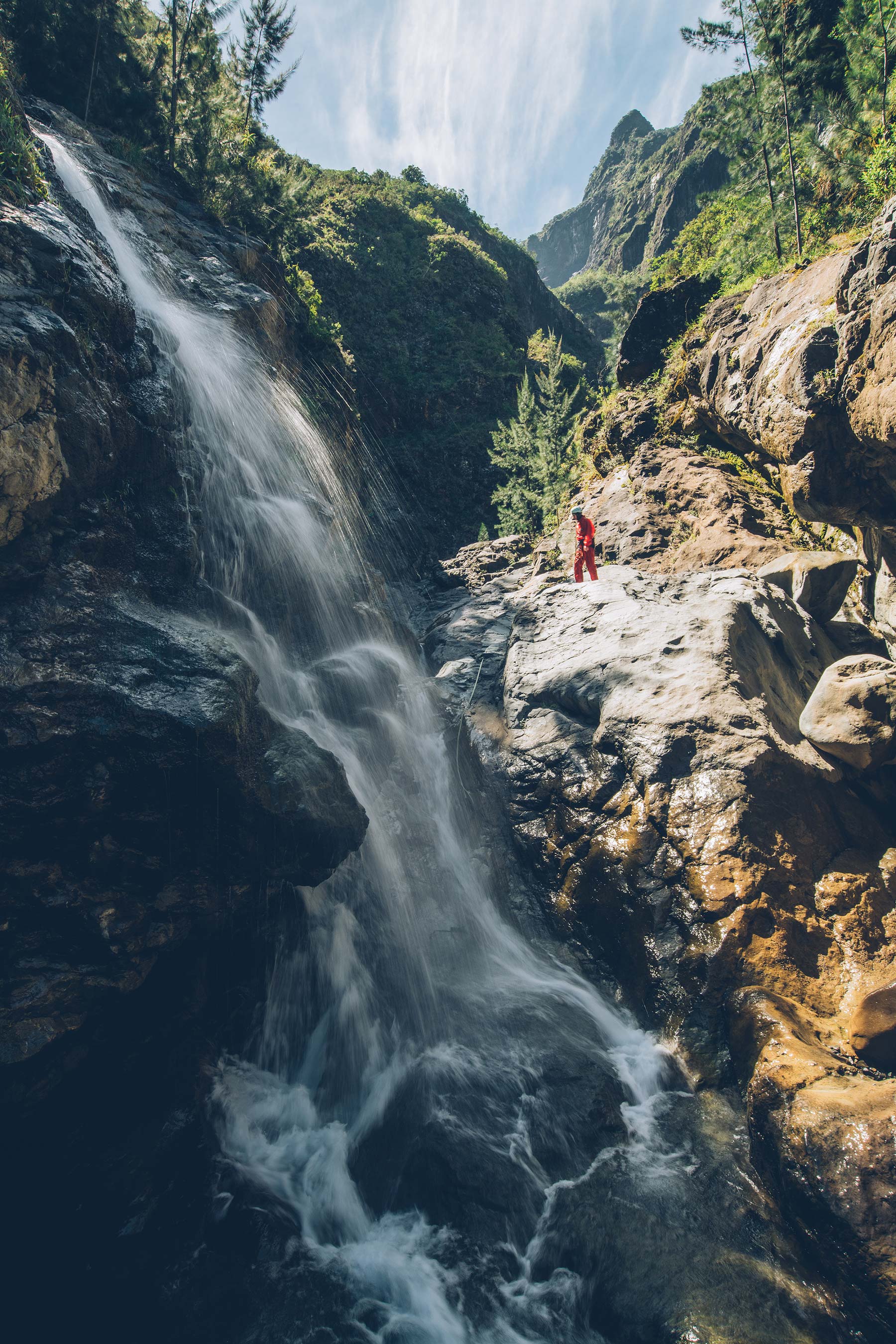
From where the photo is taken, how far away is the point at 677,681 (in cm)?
786

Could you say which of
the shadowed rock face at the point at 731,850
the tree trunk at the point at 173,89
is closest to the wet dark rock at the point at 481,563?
the shadowed rock face at the point at 731,850

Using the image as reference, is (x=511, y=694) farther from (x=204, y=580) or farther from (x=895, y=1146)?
(x=895, y=1146)

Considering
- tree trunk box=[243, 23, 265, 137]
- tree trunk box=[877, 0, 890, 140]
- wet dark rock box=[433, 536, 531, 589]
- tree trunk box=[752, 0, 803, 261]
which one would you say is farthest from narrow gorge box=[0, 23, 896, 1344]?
tree trunk box=[243, 23, 265, 137]

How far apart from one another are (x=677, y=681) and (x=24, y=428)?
7.39m

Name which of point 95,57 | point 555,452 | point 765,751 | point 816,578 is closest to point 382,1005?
point 765,751

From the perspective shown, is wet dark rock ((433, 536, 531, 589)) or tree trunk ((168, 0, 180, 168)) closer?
wet dark rock ((433, 536, 531, 589))

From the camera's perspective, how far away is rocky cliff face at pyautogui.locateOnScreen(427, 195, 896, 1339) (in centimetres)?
501

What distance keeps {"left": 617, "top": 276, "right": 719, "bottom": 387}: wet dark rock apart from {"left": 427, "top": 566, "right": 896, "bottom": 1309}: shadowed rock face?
8336 mm

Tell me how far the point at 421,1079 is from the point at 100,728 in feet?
14.8

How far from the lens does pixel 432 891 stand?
8.43 m

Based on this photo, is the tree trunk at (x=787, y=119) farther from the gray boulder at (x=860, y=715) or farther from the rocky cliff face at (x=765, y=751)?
the gray boulder at (x=860, y=715)

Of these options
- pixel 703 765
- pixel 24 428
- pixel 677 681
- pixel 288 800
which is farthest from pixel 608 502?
pixel 24 428

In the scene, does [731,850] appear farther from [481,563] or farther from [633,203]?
[633,203]

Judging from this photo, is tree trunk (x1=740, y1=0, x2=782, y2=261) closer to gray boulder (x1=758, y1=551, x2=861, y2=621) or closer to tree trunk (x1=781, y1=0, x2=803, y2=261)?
tree trunk (x1=781, y1=0, x2=803, y2=261)
